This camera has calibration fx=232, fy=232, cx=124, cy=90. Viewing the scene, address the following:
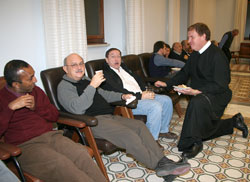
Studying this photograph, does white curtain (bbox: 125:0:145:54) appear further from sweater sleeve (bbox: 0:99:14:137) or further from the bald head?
sweater sleeve (bbox: 0:99:14:137)

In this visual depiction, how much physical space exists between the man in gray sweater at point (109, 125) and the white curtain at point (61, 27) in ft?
1.49

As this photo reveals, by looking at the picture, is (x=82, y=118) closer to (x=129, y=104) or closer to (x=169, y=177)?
(x=129, y=104)

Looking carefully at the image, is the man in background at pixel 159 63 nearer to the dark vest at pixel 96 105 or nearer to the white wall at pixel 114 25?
the white wall at pixel 114 25

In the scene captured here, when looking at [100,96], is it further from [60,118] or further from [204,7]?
[204,7]

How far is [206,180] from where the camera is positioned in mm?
2092

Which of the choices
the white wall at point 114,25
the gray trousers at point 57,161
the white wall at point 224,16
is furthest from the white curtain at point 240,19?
the gray trousers at point 57,161

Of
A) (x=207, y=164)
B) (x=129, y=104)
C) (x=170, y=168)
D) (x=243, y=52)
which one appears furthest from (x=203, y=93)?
(x=243, y=52)

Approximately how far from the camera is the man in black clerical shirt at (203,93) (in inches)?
98.9

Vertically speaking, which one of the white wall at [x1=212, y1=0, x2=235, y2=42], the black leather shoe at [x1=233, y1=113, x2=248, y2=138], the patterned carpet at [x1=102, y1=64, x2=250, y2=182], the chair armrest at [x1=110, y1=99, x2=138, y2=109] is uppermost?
the white wall at [x1=212, y1=0, x2=235, y2=42]

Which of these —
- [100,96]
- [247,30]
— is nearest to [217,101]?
[100,96]

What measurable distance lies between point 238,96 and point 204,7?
5273 mm

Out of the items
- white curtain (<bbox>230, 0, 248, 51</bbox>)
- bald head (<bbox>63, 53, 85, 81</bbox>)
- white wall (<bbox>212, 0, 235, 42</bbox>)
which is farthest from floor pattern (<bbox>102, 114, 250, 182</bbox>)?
white wall (<bbox>212, 0, 235, 42</bbox>)

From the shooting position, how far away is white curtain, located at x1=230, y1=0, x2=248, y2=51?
952 centimetres

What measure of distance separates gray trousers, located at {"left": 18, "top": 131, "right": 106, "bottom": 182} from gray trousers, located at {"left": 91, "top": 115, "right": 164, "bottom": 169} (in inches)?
14.0
